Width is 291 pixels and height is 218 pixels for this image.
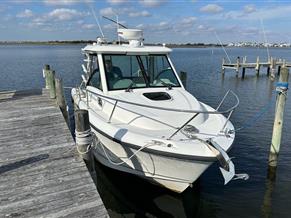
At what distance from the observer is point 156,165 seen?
5.84 meters

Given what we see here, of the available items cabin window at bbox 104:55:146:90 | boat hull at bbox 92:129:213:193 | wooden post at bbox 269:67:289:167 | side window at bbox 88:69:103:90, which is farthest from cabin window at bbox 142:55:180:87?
wooden post at bbox 269:67:289:167

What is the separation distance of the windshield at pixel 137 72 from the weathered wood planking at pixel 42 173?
1.79m

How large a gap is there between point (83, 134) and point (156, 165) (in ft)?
5.29

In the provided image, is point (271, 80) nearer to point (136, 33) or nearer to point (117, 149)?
point (136, 33)

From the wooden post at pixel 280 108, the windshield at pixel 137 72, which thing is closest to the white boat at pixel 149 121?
the windshield at pixel 137 72

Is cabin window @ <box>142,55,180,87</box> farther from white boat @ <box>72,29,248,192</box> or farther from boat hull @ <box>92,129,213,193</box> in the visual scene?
boat hull @ <box>92,129,213,193</box>

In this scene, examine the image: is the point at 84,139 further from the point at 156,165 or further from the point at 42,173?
the point at 156,165

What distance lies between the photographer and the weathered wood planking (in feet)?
13.1

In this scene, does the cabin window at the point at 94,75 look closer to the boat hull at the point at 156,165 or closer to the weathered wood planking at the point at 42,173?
the weathered wood planking at the point at 42,173

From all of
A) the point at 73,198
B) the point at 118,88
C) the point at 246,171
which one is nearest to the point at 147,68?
the point at 118,88

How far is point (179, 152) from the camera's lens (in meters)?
5.29

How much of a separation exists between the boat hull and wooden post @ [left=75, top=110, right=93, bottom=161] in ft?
2.84

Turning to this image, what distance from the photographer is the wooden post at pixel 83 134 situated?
5.13 meters

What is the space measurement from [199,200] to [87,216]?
386 cm
